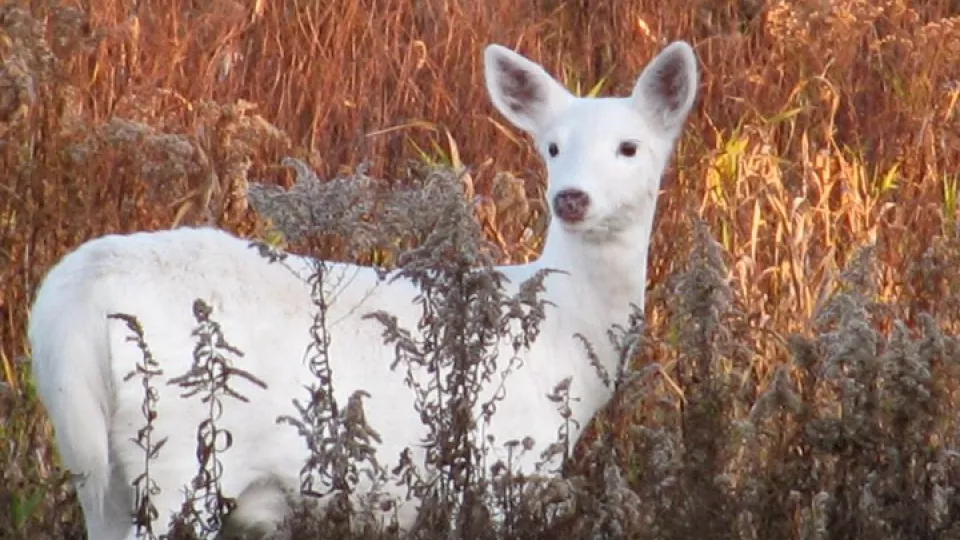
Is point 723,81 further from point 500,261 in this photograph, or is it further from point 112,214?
point 112,214

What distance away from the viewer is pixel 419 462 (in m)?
4.72

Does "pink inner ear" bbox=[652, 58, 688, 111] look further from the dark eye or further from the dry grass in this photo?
the dry grass

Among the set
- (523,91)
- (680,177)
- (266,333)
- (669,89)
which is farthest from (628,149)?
(680,177)

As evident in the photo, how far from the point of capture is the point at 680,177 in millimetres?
6992

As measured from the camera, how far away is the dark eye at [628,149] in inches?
210

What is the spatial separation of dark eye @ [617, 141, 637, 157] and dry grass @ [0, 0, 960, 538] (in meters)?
0.47

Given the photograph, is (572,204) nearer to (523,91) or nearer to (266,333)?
(523,91)

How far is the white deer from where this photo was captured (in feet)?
14.1

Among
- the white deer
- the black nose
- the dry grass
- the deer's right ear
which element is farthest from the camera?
the deer's right ear

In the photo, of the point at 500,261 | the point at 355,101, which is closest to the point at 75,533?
the point at 500,261

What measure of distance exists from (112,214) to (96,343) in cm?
172

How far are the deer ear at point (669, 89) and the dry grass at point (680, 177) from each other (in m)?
0.45

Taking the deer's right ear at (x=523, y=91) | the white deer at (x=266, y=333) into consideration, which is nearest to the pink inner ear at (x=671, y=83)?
the white deer at (x=266, y=333)

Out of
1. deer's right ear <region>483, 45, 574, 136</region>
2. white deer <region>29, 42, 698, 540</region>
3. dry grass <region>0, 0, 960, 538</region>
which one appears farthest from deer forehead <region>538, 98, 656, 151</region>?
dry grass <region>0, 0, 960, 538</region>
